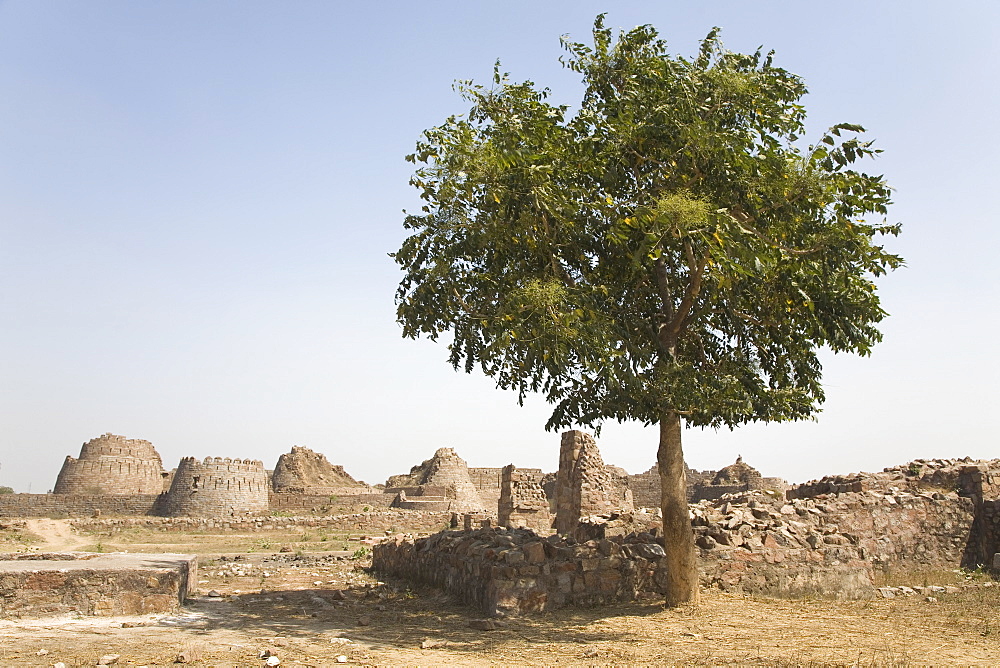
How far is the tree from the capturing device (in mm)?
8406

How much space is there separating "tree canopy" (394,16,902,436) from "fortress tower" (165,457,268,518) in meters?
23.8

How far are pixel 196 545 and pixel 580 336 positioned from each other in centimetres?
1848

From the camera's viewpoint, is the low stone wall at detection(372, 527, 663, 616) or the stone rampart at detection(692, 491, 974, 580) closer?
the low stone wall at detection(372, 527, 663, 616)

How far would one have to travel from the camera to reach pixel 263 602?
10703mm

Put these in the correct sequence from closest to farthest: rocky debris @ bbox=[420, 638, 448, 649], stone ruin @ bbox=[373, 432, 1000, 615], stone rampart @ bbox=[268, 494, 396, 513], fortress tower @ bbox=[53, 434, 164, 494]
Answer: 1. rocky debris @ bbox=[420, 638, 448, 649]
2. stone ruin @ bbox=[373, 432, 1000, 615]
3. stone rampart @ bbox=[268, 494, 396, 513]
4. fortress tower @ bbox=[53, 434, 164, 494]

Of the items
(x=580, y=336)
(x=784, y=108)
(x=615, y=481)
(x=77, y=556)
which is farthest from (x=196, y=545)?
(x=784, y=108)

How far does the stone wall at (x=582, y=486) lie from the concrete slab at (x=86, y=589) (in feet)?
32.3

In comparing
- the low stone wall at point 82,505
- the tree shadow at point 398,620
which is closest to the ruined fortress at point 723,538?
Result: the tree shadow at point 398,620

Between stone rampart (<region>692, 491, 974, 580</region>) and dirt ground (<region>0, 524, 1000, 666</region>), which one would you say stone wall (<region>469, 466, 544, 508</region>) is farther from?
dirt ground (<region>0, 524, 1000, 666</region>)

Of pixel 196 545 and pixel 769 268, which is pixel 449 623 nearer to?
pixel 769 268

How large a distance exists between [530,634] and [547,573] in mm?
1418

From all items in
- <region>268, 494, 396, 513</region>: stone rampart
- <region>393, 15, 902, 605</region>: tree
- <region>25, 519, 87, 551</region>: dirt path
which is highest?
<region>393, 15, 902, 605</region>: tree

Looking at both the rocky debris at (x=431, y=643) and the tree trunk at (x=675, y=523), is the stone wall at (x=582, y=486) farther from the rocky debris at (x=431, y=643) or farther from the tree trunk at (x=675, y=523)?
the rocky debris at (x=431, y=643)

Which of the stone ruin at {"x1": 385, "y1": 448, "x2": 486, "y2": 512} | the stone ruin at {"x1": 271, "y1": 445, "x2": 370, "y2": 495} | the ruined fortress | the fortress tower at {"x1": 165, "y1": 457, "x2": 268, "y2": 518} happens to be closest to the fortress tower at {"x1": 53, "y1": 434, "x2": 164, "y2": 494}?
the stone ruin at {"x1": 271, "y1": 445, "x2": 370, "y2": 495}
